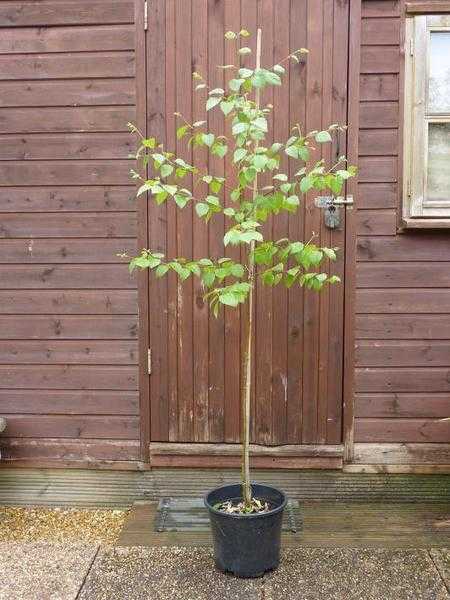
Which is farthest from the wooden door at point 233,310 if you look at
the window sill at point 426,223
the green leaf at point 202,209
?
the green leaf at point 202,209

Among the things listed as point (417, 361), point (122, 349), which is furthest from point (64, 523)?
point (417, 361)

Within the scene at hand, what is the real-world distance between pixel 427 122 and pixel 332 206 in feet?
2.12

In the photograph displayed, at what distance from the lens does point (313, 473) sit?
3521mm

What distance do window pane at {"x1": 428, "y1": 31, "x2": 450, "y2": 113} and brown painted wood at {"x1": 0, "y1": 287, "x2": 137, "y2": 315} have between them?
183cm

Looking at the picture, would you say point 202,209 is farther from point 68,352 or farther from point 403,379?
point 403,379

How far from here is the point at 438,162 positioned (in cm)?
339

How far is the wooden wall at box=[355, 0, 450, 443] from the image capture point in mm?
3314

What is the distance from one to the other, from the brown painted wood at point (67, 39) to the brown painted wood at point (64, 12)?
29mm

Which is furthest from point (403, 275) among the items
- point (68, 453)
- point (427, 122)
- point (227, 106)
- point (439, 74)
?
point (68, 453)

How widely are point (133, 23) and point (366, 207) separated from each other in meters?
1.51

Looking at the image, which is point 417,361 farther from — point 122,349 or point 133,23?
point 133,23

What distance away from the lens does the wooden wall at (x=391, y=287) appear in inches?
130

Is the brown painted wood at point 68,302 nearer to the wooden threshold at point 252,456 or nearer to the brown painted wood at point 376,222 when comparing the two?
the wooden threshold at point 252,456

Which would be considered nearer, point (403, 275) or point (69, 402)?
point (403, 275)
